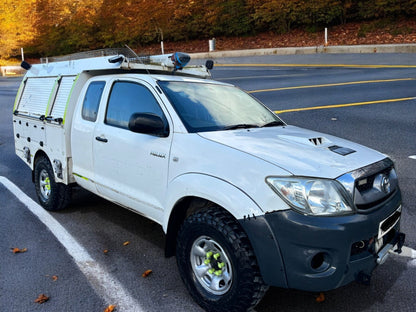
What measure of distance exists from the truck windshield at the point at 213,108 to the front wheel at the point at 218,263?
2.88ft

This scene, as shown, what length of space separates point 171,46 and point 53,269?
3620cm

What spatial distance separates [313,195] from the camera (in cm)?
272

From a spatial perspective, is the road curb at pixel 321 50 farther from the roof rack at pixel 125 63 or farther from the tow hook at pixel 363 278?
the tow hook at pixel 363 278

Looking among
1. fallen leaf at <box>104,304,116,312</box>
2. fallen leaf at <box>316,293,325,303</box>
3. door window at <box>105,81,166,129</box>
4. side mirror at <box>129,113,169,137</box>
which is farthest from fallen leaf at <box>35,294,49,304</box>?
fallen leaf at <box>316,293,325,303</box>

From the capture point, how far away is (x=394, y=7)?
26.2 m

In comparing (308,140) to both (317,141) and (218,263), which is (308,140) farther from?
(218,263)

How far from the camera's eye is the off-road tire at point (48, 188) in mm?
5312

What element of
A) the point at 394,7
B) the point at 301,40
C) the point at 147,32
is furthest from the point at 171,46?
the point at 394,7

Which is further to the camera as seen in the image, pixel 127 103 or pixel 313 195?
pixel 127 103

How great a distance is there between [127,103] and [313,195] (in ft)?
7.44

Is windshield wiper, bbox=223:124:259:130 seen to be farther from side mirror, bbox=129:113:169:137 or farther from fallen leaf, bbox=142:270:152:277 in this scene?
fallen leaf, bbox=142:270:152:277

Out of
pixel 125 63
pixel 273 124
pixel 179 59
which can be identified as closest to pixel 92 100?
pixel 125 63

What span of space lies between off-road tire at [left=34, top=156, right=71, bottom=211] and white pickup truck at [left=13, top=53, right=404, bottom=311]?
0.60 metres

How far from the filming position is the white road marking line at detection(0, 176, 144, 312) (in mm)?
→ 3359
